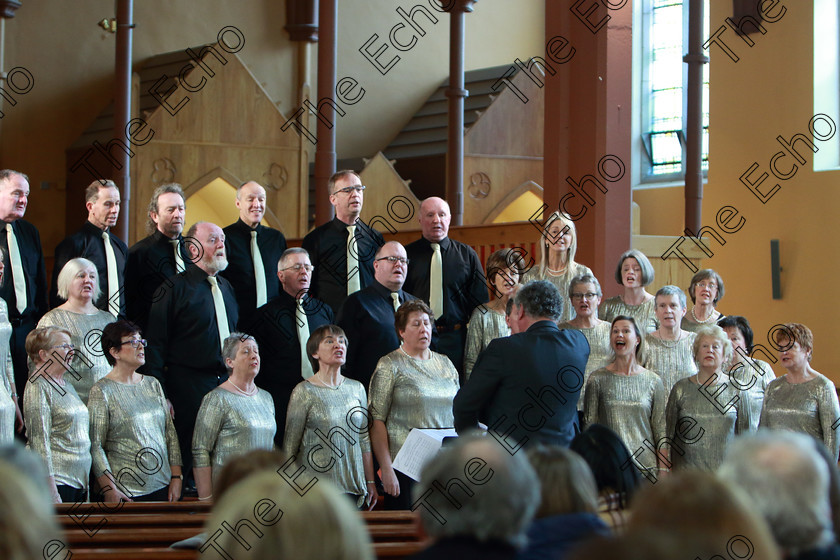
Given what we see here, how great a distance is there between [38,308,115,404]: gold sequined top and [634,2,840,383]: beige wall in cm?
709

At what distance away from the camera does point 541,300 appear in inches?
147

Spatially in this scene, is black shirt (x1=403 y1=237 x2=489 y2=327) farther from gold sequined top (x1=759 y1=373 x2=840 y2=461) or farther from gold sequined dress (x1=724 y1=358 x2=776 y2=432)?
gold sequined top (x1=759 y1=373 x2=840 y2=461)

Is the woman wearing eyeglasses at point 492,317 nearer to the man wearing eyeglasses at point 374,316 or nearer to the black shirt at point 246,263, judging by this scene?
the man wearing eyeglasses at point 374,316

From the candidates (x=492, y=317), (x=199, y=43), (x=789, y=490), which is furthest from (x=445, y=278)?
(x=199, y=43)

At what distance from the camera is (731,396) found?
15.5 feet

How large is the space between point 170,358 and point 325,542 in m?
3.32

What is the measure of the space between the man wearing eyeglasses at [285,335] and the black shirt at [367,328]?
7.1 inches

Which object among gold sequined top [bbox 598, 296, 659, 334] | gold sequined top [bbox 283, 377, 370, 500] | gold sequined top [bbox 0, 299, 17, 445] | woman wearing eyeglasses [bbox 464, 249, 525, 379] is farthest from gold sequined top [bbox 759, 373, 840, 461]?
gold sequined top [bbox 0, 299, 17, 445]

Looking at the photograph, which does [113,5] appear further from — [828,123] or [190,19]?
[828,123]

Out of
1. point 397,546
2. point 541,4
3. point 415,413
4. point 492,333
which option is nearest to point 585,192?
point 492,333

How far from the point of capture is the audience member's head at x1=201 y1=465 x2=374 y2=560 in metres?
1.50

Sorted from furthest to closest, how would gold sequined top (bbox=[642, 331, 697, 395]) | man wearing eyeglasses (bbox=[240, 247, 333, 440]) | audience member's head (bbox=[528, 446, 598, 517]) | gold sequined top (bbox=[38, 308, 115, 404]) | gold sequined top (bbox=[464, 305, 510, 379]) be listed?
gold sequined top (bbox=[642, 331, 697, 395])
gold sequined top (bbox=[464, 305, 510, 379])
man wearing eyeglasses (bbox=[240, 247, 333, 440])
gold sequined top (bbox=[38, 308, 115, 404])
audience member's head (bbox=[528, 446, 598, 517])

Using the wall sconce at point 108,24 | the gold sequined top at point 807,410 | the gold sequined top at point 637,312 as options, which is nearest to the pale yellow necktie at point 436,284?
the gold sequined top at point 637,312

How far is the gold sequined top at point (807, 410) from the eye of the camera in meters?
4.94
